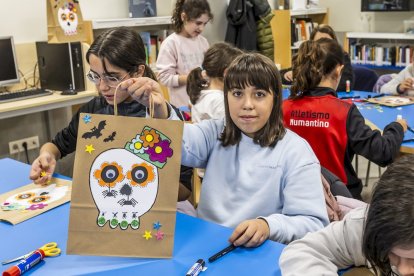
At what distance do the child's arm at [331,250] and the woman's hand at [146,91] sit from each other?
1.79ft

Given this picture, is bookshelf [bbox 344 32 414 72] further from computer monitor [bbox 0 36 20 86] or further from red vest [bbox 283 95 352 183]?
computer monitor [bbox 0 36 20 86]

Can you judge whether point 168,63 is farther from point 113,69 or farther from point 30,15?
point 113,69

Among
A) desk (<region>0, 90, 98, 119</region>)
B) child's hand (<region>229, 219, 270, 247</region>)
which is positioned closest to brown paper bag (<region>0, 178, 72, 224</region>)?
child's hand (<region>229, 219, 270, 247</region>)

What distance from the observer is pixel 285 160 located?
4.64 ft

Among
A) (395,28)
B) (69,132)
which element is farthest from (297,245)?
(395,28)

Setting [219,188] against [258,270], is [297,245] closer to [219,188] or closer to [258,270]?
[258,270]

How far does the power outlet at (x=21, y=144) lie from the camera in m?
3.93

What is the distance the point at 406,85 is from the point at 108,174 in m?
2.59

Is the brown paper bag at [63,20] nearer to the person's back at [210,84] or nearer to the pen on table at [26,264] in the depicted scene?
the person's back at [210,84]

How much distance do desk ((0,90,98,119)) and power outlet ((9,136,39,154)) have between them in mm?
605

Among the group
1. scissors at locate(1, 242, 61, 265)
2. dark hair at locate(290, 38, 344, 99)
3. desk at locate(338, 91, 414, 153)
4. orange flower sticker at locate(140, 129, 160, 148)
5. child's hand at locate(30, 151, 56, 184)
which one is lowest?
scissors at locate(1, 242, 61, 265)

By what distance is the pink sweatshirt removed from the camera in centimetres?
354

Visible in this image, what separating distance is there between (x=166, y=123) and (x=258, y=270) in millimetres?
421

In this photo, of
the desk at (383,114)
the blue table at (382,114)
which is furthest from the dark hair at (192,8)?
the desk at (383,114)
